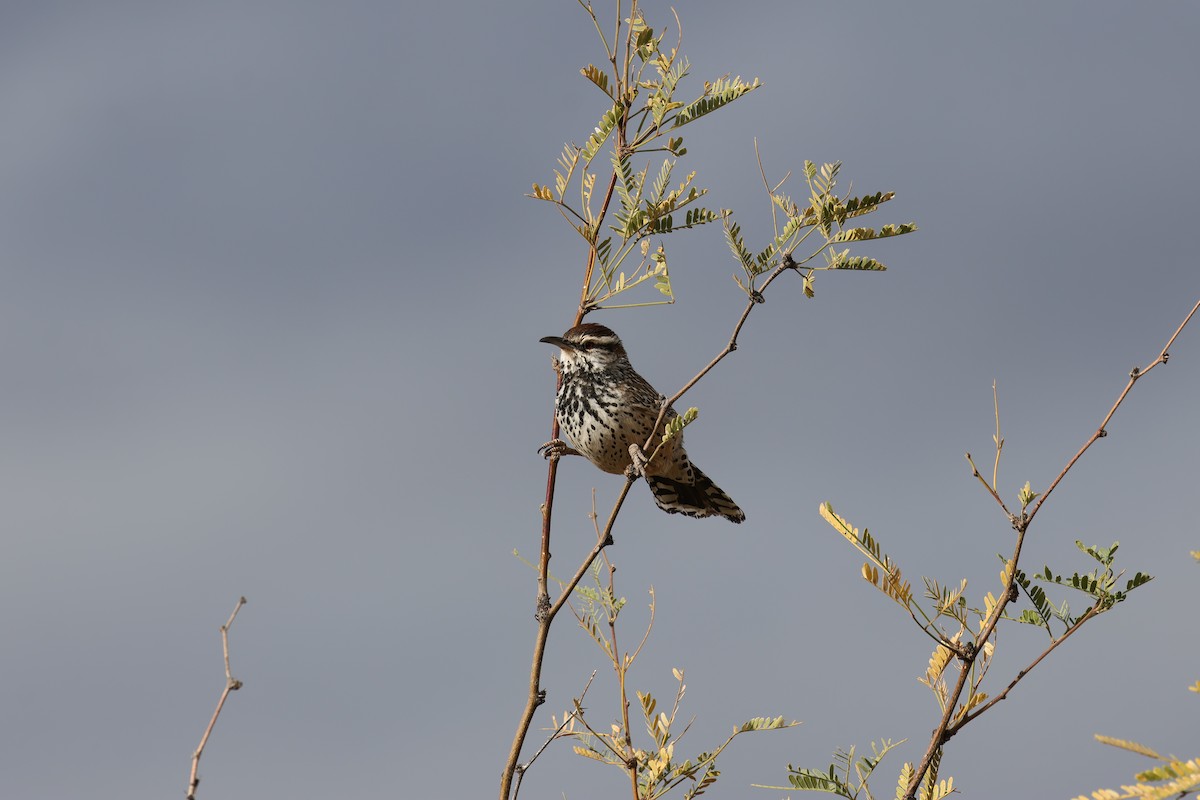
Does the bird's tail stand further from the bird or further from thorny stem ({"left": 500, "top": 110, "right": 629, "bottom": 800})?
thorny stem ({"left": 500, "top": 110, "right": 629, "bottom": 800})

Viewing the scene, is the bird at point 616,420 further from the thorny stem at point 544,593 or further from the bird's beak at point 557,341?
the thorny stem at point 544,593

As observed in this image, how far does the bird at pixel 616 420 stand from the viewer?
570 cm

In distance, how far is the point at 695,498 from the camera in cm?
662

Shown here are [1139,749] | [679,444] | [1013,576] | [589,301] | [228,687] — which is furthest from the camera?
[679,444]

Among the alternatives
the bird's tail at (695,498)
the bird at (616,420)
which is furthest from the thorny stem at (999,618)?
the bird's tail at (695,498)

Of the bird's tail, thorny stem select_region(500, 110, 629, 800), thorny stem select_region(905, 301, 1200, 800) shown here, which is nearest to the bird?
the bird's tail

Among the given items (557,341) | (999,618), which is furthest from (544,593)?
(557,341)

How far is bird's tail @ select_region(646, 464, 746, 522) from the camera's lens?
21.6 ft

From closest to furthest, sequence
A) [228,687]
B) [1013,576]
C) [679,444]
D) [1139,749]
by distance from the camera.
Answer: [1139,749] → [228,687] → [1013,576] → [679,444]

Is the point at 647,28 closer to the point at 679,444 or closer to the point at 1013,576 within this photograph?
the point at 1013,576

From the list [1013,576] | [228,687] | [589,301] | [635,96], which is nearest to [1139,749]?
[1013,576]

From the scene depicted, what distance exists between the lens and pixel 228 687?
2.44m

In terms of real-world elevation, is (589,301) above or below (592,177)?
below

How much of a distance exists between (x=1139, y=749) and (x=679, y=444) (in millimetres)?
4659
